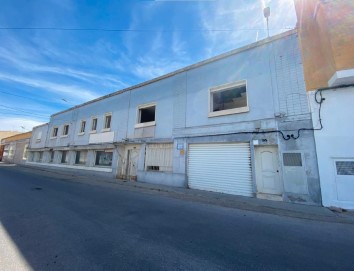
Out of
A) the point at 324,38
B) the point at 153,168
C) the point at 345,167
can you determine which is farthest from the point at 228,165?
the point at 324,38

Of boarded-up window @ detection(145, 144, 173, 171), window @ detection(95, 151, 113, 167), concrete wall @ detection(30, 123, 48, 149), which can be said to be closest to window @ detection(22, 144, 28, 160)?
concrete wall @ detection(30, 123, 48, 149)

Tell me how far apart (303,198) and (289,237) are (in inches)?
161

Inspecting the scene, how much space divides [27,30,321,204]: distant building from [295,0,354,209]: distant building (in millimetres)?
338

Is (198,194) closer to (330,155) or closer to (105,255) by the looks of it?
(330,155)

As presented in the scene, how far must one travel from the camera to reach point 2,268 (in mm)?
2562

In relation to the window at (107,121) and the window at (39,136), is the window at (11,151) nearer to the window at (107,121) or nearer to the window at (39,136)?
the window at (39,136)

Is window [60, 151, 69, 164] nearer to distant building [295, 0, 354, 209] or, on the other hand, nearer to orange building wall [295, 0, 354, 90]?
distant building [295, 0, 354, 209]

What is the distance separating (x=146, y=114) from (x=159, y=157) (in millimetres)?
4247

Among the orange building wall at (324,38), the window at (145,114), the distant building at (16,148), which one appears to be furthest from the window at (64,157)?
the orange building wall at (324,38)

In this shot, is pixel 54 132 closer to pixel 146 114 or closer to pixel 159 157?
pixel 146 114

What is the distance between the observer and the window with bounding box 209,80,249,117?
9352 mm

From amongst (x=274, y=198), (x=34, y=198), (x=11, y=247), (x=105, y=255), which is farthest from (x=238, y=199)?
(x=34, y=198)

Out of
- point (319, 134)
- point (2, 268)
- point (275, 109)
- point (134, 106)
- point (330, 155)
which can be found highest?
point (134, 106)

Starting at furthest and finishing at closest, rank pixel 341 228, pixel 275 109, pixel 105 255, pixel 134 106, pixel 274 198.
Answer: pixel 134 106, pixel 275 109, pixel 274 198, pixel 341 228, pixel 105 255
